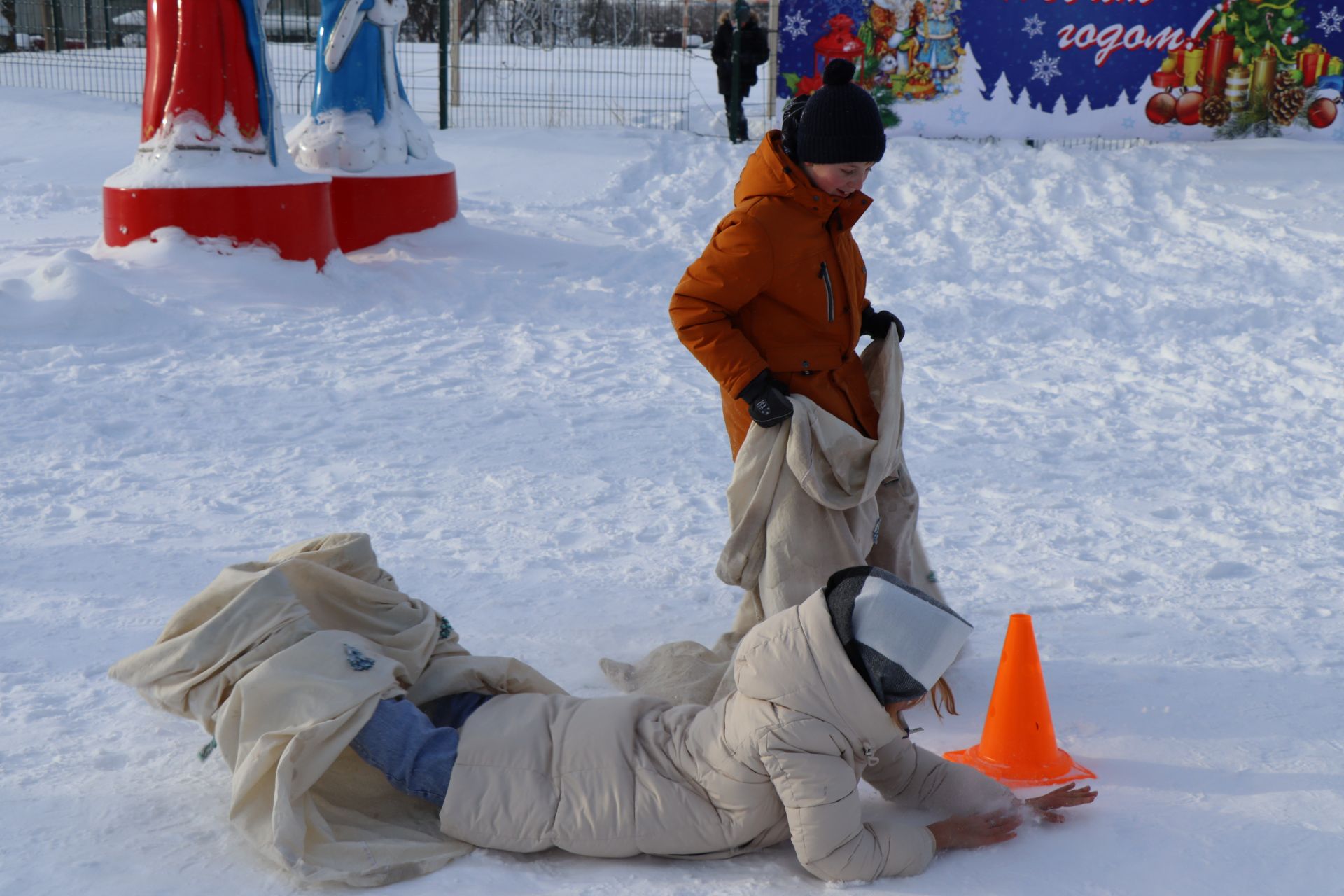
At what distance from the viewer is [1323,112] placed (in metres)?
11.3

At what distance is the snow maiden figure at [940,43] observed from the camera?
11.6 metres

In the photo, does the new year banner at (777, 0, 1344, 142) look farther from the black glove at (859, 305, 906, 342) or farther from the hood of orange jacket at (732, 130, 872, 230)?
the hood of orange jacket at (732, 130, 872, 230)

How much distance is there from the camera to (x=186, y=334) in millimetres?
6539

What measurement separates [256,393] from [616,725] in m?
3.73

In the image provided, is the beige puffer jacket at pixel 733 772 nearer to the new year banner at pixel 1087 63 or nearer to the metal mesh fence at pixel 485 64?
the new year banner at pixel 1087 63

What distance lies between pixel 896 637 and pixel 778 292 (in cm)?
103

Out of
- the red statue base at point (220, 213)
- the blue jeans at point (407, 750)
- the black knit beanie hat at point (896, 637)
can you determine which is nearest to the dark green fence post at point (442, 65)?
the red statue base at point (220, 213)

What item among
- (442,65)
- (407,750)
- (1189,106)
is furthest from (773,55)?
(407,750)

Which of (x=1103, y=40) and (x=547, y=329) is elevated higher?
(x=1103, y=40)

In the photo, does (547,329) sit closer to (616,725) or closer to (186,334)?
(186,334)

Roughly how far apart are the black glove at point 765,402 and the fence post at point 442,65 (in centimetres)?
950

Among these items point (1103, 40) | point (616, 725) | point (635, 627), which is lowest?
point (635, 627)

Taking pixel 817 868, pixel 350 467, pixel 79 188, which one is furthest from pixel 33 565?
pixel 79 188

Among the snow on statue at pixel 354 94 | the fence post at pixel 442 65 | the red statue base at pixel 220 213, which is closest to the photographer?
the red statue base at pixel 220 213
